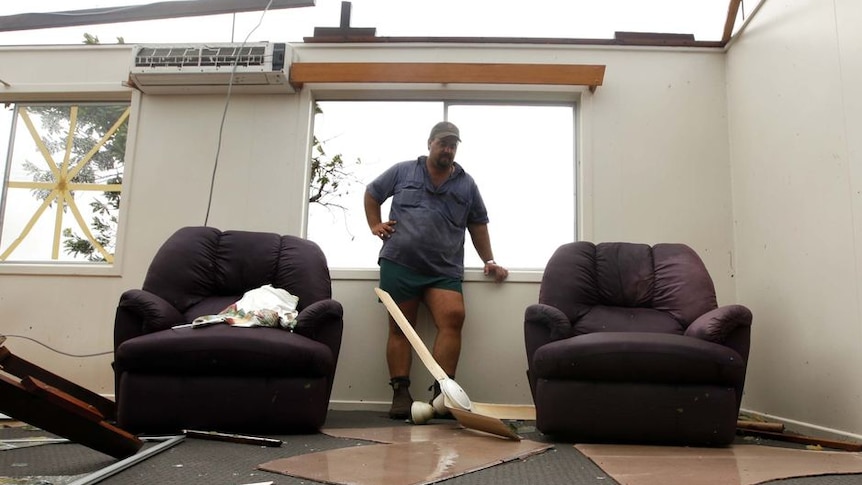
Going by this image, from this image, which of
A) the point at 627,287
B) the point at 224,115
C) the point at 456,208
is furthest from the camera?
the point at 224,115

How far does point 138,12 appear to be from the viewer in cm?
354

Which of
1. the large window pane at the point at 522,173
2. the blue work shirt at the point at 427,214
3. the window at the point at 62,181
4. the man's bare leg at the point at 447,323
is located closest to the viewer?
the man's bare leg at the point at 447,323

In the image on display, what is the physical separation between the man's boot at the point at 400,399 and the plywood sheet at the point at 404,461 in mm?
709

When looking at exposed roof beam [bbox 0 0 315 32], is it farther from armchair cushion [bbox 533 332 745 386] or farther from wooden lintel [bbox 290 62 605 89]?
armchair cushion [bbox 533 332 745 386]

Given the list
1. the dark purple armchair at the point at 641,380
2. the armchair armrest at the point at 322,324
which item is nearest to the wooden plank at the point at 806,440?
the dark purple armchair at the point at 641,380

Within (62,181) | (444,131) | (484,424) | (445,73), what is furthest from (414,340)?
(62,181)

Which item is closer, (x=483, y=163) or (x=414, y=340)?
(x=414, y=340)

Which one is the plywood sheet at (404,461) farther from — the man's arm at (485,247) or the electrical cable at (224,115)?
the electrical cable at (224,115)

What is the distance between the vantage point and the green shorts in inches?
121

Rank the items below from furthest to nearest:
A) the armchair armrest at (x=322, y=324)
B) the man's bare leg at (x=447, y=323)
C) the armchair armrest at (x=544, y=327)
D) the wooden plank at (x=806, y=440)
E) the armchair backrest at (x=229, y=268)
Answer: the man's bare leg at (x=447, y=323)
the armchair backrest at (x=229, y=268)
the armchair armrest at (x=322, y=324)
the armchair armrest at (x=544, y=327)
the wooden plank at (x=806, y=440)

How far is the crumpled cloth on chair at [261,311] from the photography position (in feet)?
8.32

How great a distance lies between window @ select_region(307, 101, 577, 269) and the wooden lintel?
23cm

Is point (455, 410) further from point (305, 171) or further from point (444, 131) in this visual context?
point (305, 171)

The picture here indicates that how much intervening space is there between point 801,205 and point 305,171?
8.06 feet
